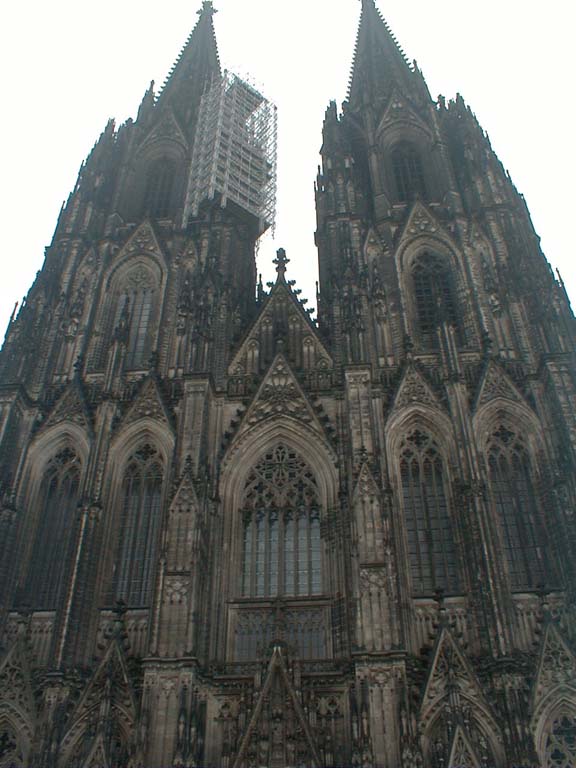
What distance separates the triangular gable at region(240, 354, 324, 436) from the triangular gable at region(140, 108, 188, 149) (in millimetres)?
15445

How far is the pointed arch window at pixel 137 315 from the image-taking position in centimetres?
2770

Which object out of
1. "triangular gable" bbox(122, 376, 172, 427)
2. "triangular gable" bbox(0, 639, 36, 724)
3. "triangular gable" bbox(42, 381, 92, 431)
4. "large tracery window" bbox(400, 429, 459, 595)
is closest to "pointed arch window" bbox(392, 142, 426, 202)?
"large tracery window" bbox(400, 429, 459, 595)

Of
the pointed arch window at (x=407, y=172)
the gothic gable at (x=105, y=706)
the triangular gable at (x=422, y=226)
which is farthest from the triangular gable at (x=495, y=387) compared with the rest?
the gothic gable at (x=105, y=706)

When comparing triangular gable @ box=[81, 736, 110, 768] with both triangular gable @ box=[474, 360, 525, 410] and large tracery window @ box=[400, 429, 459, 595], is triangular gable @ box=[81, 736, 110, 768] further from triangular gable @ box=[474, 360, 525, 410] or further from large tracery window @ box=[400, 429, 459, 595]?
triangular gable @ box=[474, 360, 525, 410]

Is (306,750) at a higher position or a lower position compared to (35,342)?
lower

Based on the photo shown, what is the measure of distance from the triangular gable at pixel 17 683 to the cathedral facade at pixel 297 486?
0.08m

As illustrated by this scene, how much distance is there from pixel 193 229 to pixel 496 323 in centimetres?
1221

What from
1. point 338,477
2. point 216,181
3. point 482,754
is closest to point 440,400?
point 338,477

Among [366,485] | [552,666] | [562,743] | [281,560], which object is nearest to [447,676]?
[552,666]

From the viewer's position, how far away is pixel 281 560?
73.5ft

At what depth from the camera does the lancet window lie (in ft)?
110

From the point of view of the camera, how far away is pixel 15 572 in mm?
22469

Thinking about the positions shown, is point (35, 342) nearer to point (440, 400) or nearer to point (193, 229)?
point (193, 229)

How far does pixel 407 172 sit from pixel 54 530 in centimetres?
2053
